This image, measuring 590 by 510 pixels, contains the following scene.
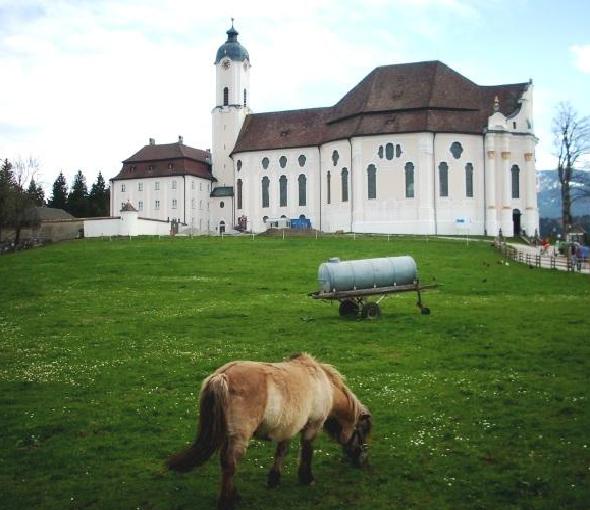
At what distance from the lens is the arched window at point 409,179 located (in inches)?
2766

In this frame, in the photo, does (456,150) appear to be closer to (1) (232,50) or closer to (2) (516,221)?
(2) (516,221)

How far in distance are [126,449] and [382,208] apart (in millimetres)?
61790

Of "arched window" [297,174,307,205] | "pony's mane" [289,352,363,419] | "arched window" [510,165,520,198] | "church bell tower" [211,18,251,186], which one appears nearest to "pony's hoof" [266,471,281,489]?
"pony's mane" [289,352,363,419]

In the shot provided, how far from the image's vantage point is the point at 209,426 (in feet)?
27.6

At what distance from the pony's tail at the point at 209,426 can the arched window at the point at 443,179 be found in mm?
64298

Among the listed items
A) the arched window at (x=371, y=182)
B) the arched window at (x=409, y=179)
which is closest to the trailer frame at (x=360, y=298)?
the arched window at (x=409, y=179)

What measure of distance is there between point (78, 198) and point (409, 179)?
7039 centimetres

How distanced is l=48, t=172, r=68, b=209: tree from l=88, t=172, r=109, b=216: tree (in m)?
5.30

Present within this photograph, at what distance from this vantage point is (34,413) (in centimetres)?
1295

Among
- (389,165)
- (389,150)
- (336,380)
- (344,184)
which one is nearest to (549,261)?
(389,165)

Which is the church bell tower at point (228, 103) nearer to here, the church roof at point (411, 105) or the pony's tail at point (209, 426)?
the church roof at point (411, 105)

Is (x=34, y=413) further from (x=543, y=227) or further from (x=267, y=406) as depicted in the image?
(x=543, y=227)

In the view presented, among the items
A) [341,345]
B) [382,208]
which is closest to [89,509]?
[341,345]

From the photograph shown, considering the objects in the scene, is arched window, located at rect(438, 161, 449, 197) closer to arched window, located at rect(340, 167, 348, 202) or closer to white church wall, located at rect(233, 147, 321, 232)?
arched window, located at rect(340, 167, 348, 202)
